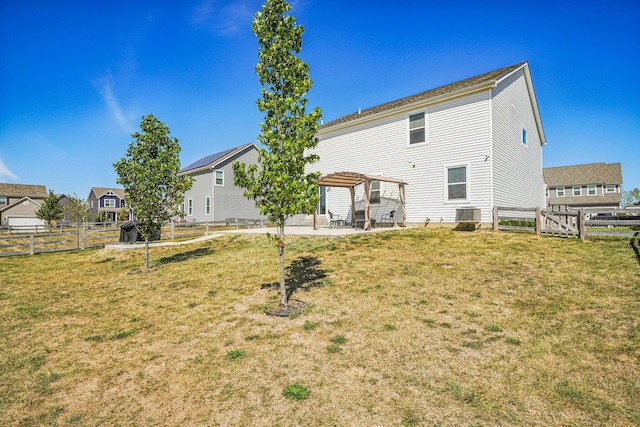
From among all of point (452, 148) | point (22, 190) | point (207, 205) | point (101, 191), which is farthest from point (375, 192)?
point (22, 190)

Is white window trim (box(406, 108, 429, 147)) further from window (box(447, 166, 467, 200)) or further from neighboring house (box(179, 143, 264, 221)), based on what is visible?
neighboring house (box(179, 143, 264, 221))

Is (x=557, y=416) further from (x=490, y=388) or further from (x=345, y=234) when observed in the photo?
(x=345, y=234)

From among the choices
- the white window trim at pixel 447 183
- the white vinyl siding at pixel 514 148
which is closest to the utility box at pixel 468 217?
the white window trim at pixel 447 183

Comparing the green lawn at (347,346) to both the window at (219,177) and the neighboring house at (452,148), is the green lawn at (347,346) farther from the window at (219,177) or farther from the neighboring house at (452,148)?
the window at (219,177)

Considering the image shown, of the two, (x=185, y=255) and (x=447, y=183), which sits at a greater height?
(x=447, y=183)

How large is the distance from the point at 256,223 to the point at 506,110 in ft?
68.3

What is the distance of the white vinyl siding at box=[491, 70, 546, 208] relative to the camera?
1514cm

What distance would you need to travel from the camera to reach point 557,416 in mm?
3434

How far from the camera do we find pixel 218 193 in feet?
107

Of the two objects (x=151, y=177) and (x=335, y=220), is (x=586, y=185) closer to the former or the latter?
(x=335, y=220)

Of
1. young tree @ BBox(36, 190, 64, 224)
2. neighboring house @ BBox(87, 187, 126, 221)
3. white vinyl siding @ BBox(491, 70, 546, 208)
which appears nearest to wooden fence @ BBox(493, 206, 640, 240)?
white vinyl siding @ BBox(491, 70, 546, 208)

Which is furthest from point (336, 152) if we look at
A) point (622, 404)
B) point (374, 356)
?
point (622, 404)

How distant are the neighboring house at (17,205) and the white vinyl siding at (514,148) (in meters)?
64.5

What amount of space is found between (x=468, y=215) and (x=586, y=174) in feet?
144
